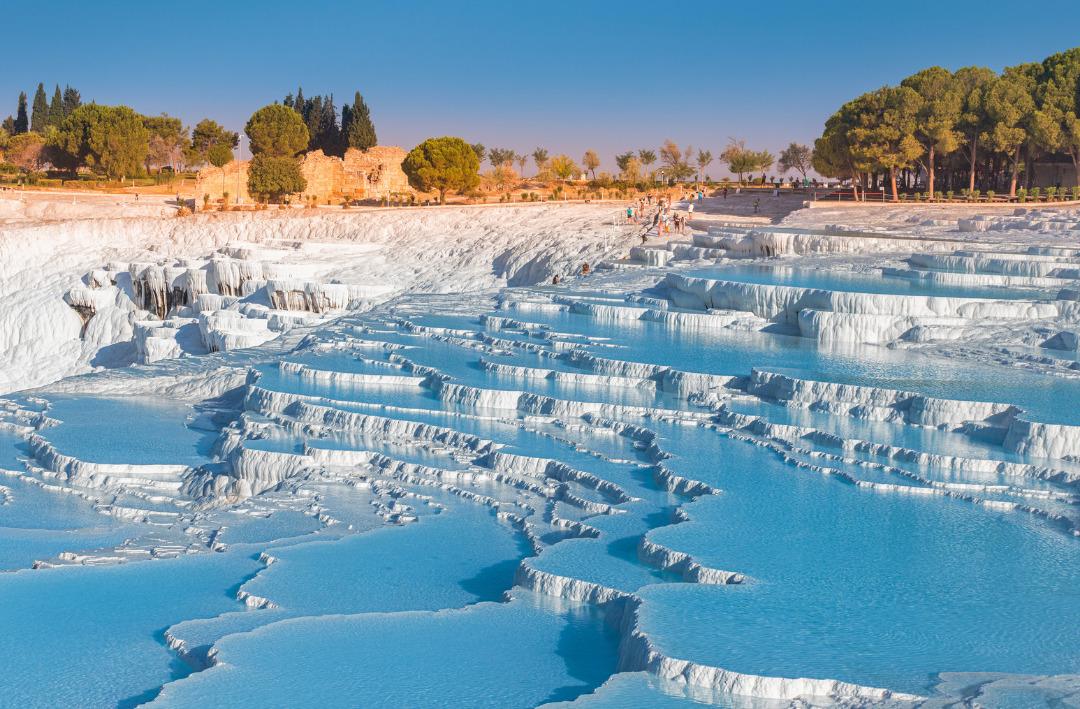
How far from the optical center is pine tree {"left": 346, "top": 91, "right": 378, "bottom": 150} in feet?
158

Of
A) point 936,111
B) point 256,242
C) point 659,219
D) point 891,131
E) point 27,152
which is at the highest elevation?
point 27,152

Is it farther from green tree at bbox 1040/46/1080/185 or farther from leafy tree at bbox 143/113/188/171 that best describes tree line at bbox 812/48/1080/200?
leafy tree at bbox 143/113/188/171

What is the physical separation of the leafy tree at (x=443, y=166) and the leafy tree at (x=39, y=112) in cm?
2156

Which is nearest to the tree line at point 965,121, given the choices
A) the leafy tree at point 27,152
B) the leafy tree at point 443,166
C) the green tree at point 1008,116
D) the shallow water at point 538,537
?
the green tree at point 1008,116

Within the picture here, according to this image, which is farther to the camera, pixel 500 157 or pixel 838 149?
pixel 500 157

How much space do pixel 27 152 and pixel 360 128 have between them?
40.9 ft

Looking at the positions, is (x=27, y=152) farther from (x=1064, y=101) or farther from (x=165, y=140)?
(x=1064, y=101)

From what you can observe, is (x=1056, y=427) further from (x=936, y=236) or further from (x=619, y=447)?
(x=936, y=236)

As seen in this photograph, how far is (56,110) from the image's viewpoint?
5088cm

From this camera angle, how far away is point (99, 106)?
42.3 m

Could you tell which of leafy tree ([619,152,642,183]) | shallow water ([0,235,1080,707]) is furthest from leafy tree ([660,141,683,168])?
shallow water ([0,235,1080,707])

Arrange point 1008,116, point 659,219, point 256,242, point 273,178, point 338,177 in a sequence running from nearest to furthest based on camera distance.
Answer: point 659,219
point 1008,116
point 256,242
point 273,178
point 338,177

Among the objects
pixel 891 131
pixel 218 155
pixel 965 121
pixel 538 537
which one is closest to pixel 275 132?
pixel 218 155

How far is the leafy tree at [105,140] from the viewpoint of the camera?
40656mm
